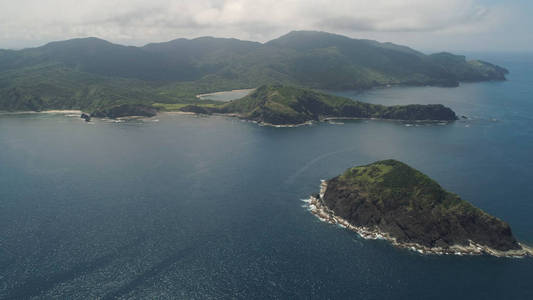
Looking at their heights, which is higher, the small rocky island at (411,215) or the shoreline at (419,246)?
the small rocky island at (411,215)

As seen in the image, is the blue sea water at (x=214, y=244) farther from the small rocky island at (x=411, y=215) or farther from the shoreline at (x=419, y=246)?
the small rocky island at (x=411, y=215)

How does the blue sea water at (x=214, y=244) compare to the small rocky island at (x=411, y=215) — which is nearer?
the blue sea water at (x=214, y=244)

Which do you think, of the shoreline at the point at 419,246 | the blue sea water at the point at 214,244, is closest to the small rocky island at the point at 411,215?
the shoreline at the point at 419,246

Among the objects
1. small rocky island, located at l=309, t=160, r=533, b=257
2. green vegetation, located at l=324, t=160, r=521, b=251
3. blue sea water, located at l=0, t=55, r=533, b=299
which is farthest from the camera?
green vegetation, located at l=324, t=160, r=521, b=251

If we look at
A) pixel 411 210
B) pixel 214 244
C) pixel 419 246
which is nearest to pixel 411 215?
pixel 411 210

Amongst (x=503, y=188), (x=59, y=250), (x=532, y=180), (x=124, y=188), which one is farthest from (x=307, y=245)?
(x=532, y=180)

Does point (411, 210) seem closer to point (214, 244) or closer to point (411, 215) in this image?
point (411, 215)

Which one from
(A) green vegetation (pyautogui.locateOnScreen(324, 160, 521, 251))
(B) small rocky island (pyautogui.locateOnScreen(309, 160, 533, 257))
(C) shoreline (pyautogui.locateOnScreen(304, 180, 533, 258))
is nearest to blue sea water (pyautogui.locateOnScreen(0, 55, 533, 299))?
(C) shoreline (pyautogui.locateOnScreen(304, 180, 533, 258))

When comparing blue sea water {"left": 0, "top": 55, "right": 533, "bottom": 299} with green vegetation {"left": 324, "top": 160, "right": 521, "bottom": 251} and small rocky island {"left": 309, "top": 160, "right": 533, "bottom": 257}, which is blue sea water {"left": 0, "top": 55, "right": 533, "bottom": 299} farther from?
green vegetation {"left": 324, "top": 160, "right": 521, "bottom": 251}
